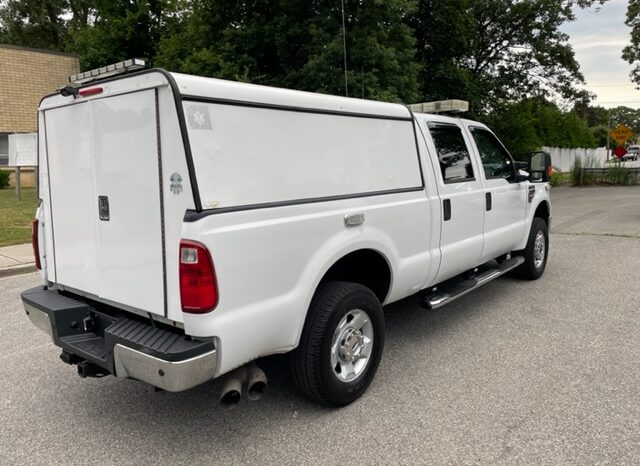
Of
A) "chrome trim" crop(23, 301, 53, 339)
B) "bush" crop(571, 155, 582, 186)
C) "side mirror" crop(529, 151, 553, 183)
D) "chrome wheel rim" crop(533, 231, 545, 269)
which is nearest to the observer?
"chrome trim" crop(23, 301, 53, 339)

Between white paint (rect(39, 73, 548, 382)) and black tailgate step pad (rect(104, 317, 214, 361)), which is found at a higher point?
white paint (rect(39, 73, 548, 382))

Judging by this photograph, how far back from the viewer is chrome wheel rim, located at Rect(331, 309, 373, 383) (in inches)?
133

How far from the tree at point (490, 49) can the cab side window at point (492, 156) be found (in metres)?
11.1

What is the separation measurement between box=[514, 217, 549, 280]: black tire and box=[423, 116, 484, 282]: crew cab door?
1610 mm

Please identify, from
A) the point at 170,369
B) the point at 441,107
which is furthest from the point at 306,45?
the point at 170,369

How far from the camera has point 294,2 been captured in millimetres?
13336

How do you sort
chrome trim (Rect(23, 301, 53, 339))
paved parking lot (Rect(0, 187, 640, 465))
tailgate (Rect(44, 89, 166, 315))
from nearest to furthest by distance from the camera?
tailgate (Rect(44, 89, 166, 315)), paved parking lot (Rect(0, 187, 640, 465)), chrome trim (Rect(23, 301, 53, 339))

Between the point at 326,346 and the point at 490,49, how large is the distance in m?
20.1

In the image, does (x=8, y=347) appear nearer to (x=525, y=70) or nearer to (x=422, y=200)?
(x=422, y=200)

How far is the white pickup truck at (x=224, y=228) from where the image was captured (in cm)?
262

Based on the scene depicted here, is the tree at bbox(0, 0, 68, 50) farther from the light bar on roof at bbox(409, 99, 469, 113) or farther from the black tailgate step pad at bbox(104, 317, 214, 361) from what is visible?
the black tailgate step pad at bbox(104, 317, 214, 361)

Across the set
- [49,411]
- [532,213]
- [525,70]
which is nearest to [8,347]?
[49,411]

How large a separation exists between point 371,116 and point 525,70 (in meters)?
19.5

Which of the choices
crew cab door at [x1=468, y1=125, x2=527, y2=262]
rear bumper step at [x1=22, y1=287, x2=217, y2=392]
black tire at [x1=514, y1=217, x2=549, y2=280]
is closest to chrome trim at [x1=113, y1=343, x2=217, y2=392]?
rear bumper step at [x1=22, y1=287, x2=217, y2=392]
